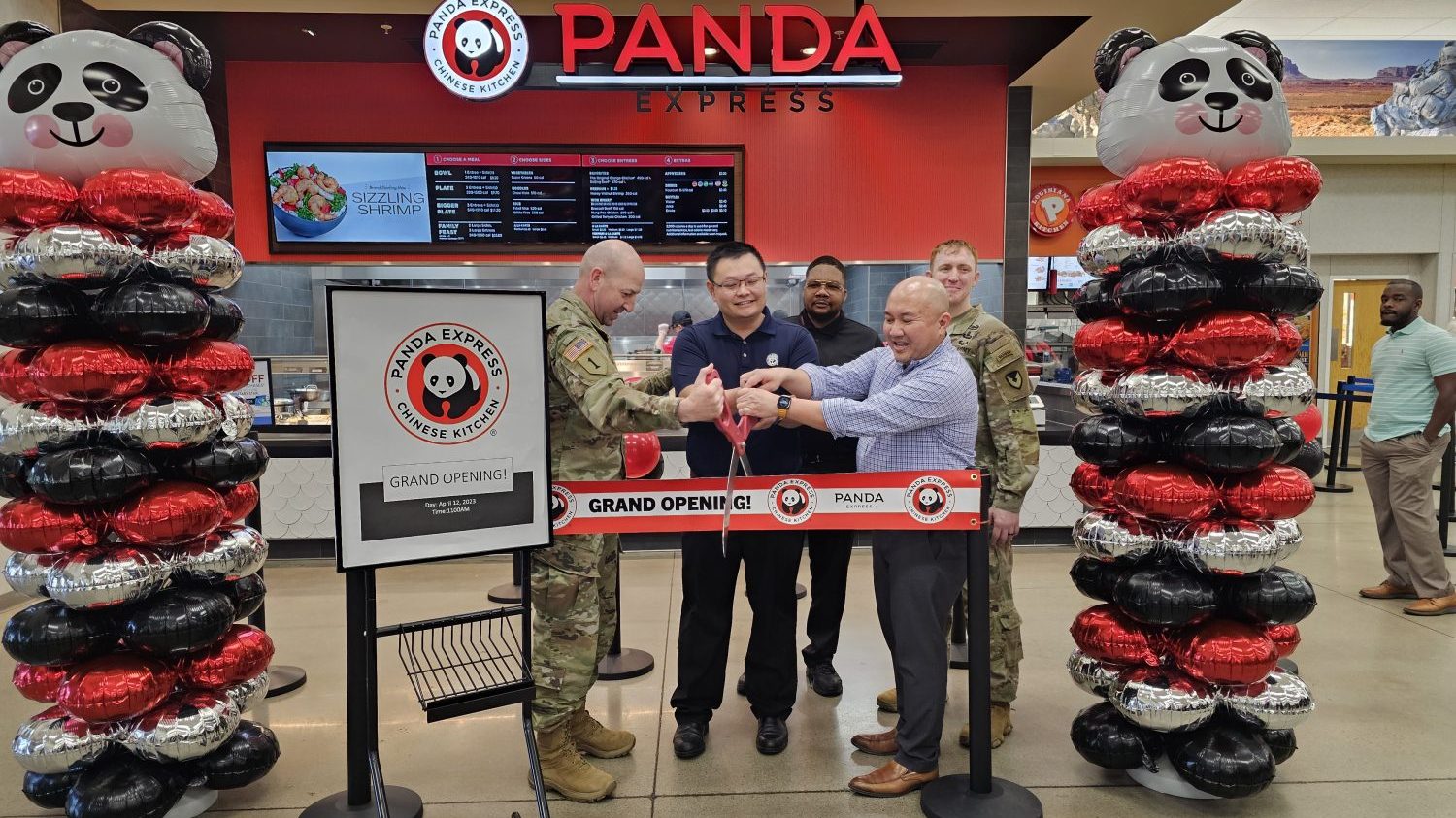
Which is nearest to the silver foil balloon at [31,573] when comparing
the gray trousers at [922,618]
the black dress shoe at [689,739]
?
the black dress shoe at [689,739]

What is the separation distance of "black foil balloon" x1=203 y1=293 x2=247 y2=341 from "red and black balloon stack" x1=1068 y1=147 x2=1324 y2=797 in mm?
2499

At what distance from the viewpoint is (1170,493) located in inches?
96.6

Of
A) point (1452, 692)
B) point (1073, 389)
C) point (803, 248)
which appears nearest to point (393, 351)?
point (1073, 389)

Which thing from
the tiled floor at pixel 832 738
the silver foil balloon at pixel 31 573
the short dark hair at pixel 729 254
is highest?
the short dark hair at pixel 729 254

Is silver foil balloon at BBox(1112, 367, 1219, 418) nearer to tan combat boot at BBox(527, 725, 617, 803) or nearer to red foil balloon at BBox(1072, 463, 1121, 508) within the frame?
red foil balloon at BBox(1072, 463, 1121, 508)

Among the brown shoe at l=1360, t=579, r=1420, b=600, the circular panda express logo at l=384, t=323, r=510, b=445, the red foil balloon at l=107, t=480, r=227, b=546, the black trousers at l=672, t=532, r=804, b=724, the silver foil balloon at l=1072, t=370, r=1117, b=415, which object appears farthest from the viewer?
the brown shoe at l=1360, t=579, r=1420, b=600

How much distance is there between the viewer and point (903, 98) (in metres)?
7.30

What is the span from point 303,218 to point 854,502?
6.08 m

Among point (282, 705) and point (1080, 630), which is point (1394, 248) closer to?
point (1080, 630)

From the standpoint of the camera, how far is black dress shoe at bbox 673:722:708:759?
2928 millimetres

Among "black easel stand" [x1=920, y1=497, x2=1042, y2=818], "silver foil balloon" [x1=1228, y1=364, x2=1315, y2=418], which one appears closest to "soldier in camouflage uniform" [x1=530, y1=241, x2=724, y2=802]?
"black easel stand" [x1=920, y1=497, x2=1042, y2=818]

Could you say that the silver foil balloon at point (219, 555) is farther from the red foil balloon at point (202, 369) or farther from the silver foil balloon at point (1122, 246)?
the silver foil balloon at point (1122, 246)

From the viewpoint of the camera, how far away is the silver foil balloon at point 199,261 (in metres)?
2.34

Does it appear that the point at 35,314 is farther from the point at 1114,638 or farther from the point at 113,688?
the point at 1114,638
